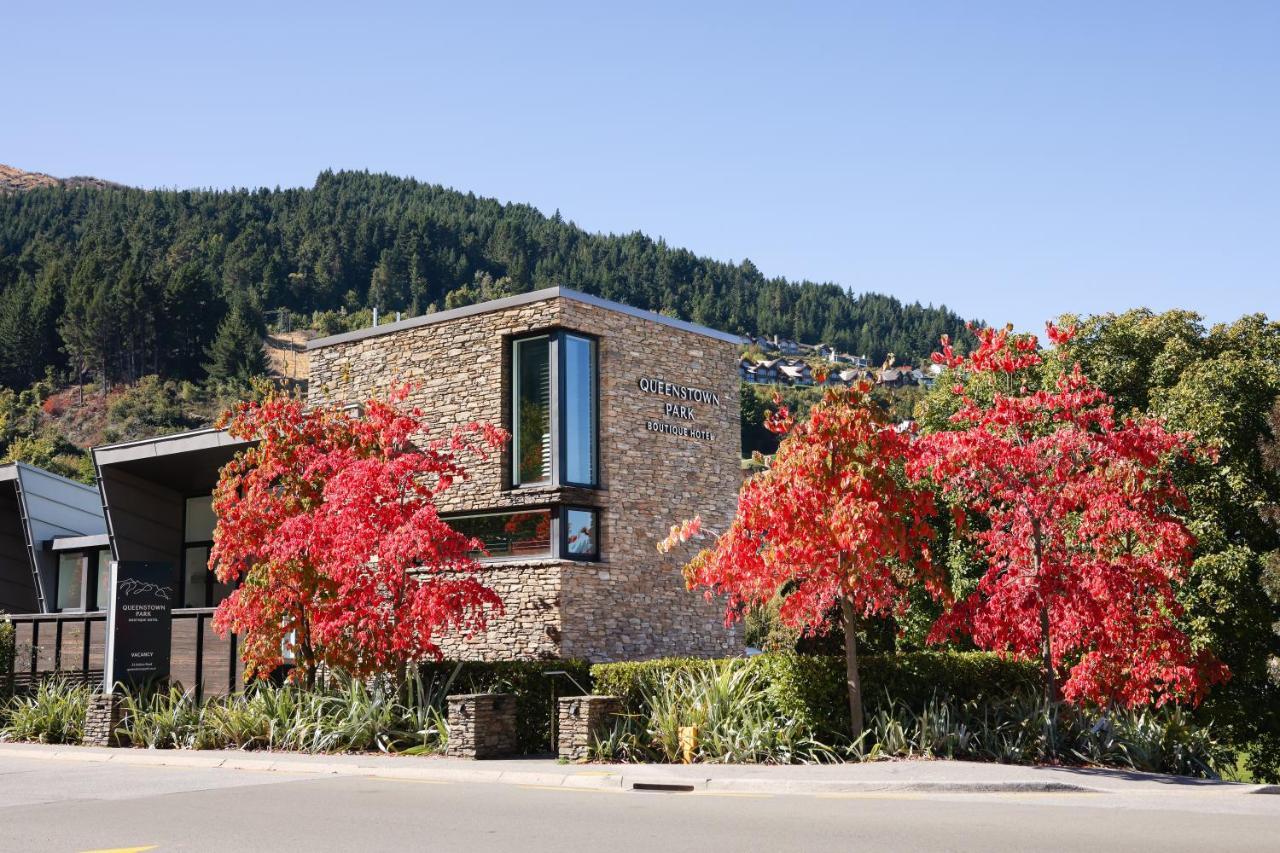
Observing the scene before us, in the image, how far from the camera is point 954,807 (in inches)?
462

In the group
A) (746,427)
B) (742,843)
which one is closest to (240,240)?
(746,427)

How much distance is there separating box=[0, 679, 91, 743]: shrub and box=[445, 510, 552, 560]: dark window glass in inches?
293

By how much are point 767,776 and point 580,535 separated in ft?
28.5

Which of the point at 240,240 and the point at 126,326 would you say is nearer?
the point at 126,326

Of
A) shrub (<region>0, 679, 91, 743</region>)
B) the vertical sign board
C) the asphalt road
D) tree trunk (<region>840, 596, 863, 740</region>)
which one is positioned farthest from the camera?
shrub (<region>0, 679, 91, 743</region>)

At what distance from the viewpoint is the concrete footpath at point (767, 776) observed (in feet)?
43.4

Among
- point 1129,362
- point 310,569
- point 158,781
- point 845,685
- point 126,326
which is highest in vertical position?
point 126,326

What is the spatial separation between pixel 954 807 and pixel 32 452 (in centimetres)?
8543

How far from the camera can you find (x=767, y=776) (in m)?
14.0

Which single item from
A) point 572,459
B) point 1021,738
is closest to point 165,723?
point 572,459

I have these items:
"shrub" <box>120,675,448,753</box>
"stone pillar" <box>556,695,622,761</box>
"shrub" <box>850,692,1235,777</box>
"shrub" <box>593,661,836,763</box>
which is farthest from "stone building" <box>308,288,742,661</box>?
"shrub" <box>850,692,1235,777</box>

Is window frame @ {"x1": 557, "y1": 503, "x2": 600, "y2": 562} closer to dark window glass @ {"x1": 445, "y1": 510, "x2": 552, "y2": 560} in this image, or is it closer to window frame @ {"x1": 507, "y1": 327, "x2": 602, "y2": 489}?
dark window glass @ {"x1": 445, "y1": 510, "x2": 552, "y2": 560}

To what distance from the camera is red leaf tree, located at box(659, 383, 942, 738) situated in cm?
1514

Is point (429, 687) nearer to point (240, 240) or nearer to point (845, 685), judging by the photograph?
point (845, 685)
